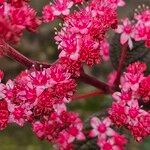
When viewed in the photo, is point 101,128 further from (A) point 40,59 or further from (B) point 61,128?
(A) point 40,59

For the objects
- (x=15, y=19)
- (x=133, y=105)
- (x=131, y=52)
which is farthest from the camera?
(x=131, y=52)

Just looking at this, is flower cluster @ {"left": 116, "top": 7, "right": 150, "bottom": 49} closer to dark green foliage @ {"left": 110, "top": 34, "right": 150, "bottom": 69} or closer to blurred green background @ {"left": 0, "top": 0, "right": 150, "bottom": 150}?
dark green foliage @ {"left": 110, "top": 34, "right": 150, "bottom": 69}

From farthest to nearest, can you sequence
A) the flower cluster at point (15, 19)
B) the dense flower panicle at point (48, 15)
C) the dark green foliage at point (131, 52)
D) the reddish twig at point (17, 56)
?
the dark green foliage at point (131, 52)
the dense flower panicle at point (48, 15)
the reddish twig at point (17, 56)
the flower cluster at point (15, 19)

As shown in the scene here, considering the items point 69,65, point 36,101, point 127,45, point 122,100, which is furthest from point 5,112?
A: point 127,45

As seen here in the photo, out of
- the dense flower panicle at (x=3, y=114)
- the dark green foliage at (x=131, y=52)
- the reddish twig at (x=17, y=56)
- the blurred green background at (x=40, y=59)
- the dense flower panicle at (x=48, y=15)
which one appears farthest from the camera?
the blurred green background at (x=40, y=59)

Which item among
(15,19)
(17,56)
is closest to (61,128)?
(17,56)

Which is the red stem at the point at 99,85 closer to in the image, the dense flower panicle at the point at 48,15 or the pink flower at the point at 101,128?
the pink flower at the point at 101,128

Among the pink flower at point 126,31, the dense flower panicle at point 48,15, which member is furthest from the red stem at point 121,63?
the dense flower panicle at point 48,15
